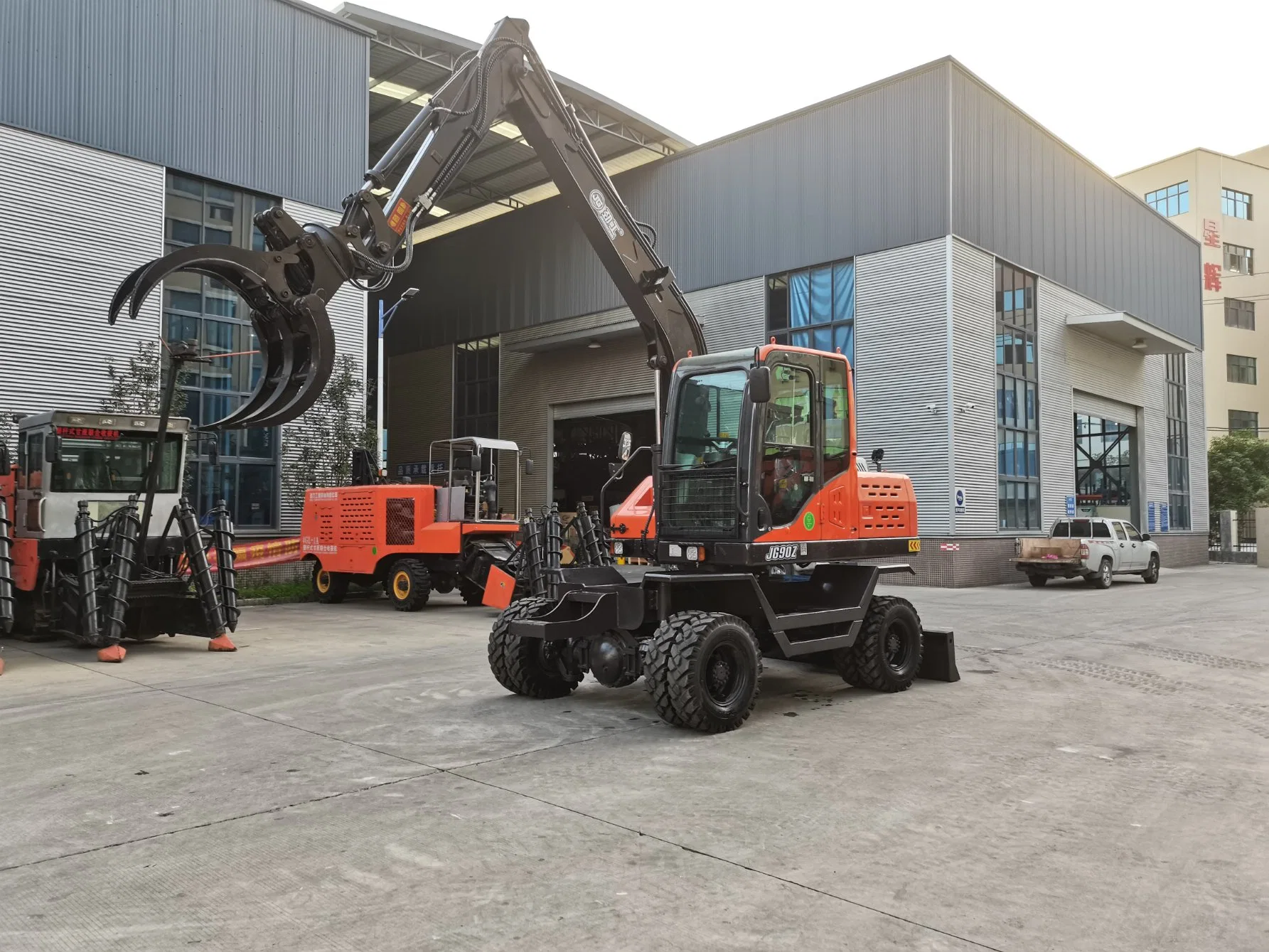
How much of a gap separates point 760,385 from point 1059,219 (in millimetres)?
25391

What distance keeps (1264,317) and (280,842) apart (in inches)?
2573

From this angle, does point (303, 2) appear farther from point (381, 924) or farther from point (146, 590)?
point (381, 924)

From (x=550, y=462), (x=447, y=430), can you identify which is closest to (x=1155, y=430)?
(x=550, y=462)

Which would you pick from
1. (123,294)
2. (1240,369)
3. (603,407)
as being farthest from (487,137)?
(1240,369)

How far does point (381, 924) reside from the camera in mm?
3623

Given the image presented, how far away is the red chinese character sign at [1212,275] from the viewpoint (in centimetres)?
5512

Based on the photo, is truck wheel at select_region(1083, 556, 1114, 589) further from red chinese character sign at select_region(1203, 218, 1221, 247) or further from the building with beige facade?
red chinese character sign at select_region(1203, 218, 1221, 247)

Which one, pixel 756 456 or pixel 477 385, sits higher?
pixel 477 385

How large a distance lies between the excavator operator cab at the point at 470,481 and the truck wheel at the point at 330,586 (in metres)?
2.51

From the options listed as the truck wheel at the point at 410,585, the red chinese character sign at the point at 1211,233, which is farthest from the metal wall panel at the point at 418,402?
the red chinese character sign at the point at 1211,233

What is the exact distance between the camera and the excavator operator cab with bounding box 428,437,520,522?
16.8 metres

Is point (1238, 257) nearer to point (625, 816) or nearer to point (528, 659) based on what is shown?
point (528, 659)

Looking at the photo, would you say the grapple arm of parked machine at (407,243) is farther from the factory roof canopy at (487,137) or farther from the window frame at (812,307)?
the factory roof canopy at (487,137)

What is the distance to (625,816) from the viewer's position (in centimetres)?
491
